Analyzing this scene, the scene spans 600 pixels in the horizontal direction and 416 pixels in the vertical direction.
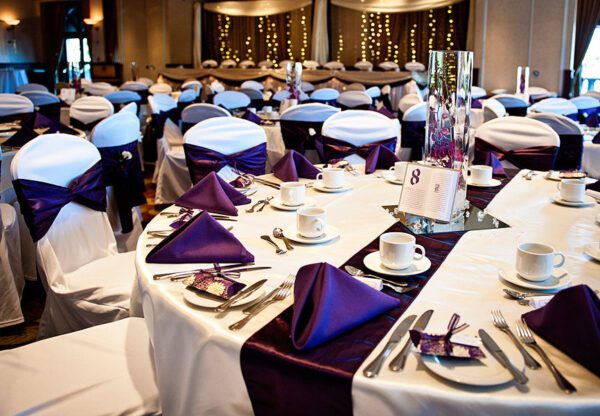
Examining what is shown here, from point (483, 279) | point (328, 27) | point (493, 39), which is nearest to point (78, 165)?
point (483, 279)

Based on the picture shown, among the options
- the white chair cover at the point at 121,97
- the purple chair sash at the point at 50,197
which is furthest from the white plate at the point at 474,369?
the white chair cover at the point at 121,97

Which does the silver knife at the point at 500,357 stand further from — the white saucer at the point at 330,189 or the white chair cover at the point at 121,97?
the white chair cover at the point at 121,97

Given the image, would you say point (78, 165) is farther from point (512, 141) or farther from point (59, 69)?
point (59, 69)

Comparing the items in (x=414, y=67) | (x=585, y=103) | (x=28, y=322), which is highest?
(x=414, y=67)

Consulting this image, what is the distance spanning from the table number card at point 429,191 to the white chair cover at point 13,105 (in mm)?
4606

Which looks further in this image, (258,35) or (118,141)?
(258,35)

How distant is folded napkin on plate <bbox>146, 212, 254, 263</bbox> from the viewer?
1.47 m

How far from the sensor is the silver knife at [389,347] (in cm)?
95

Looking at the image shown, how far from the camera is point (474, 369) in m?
0.95

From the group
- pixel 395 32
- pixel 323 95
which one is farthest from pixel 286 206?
pixel 395 32

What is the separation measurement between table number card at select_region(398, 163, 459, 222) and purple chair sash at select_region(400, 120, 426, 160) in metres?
3.11

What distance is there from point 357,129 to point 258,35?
1249 centimetres

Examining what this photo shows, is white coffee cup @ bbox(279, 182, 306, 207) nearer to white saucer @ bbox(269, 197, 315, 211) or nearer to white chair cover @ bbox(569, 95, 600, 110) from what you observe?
white saucer @ bbox(269, 197, 315, 211)

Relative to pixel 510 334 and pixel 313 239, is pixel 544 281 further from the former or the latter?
pixel 313 239
